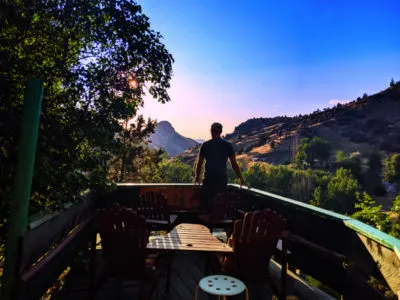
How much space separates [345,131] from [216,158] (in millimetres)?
80049

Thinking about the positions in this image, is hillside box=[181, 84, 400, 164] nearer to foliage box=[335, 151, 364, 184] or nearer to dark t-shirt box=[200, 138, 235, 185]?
foliage box=[335, 151, 364, 184]

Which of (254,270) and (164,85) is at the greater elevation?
(164,85)

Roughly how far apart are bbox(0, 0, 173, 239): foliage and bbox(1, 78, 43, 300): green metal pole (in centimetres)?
50

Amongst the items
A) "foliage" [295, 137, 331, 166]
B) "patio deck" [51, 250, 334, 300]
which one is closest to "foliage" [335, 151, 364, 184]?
"foliage" [295, 137, 331, 166]

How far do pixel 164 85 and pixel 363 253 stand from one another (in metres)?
3.73

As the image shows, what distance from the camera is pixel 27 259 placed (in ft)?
7.23

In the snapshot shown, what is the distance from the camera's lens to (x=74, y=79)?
12.8 ft

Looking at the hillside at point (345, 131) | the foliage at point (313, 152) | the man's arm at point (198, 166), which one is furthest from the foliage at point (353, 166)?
the man's arm at point (198, 166)

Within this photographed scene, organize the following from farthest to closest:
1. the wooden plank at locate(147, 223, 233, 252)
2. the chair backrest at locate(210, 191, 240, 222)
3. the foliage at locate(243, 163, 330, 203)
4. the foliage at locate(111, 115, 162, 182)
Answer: the foliage at locate(243, 163, 330, 203) < the foliage at locate(111, 115, 162, 182) < the chair backrest at locate(210, 191, 240, 222) < the wooden plank at locate(147, 223, 233, 252)

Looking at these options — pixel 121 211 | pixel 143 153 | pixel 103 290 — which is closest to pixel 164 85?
pixel 121 211

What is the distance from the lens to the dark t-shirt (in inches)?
186

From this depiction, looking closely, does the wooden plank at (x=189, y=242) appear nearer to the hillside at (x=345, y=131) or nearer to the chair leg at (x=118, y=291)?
the chair leg at (x=118, y=291)

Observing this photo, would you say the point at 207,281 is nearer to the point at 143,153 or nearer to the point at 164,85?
the point at 164,85

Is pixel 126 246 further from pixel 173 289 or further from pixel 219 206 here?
pixel 219 206
